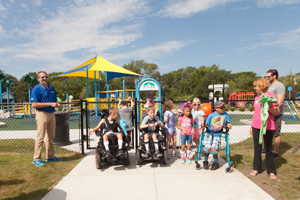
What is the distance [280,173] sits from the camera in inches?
170

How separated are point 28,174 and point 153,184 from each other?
8.50 ft

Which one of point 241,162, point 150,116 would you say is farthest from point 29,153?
point 241,162

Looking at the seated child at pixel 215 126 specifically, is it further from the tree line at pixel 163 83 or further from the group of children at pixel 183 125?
the tree line at pixel 163 83

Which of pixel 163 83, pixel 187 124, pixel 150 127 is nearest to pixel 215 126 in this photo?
pixel 187 124

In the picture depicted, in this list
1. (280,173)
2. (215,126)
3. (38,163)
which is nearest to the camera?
(280,173)

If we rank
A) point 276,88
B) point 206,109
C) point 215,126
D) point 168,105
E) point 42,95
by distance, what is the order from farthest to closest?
point 206,109 < point 168,105 < point 42,95 < point 276,88 < point 215,126

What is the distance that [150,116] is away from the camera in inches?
194

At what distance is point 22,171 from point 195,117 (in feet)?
13.3

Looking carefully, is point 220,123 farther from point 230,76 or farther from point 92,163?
point 230,76

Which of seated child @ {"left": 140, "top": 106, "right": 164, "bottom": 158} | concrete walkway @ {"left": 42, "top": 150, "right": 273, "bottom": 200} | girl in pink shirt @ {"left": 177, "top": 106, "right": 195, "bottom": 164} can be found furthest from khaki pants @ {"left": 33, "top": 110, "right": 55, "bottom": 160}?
girl in pink shirt @ {"left": 177, "top": 106, "right": 195, "bottom": 164}

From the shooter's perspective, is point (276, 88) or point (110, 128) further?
point (110, 128)

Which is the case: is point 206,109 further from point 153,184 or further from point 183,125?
point 153,184

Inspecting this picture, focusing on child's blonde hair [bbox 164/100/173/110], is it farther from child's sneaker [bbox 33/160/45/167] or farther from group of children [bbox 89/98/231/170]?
child's sneaker [bbox 33/160/45/167]

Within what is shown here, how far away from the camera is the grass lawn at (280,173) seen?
11.5 ft
